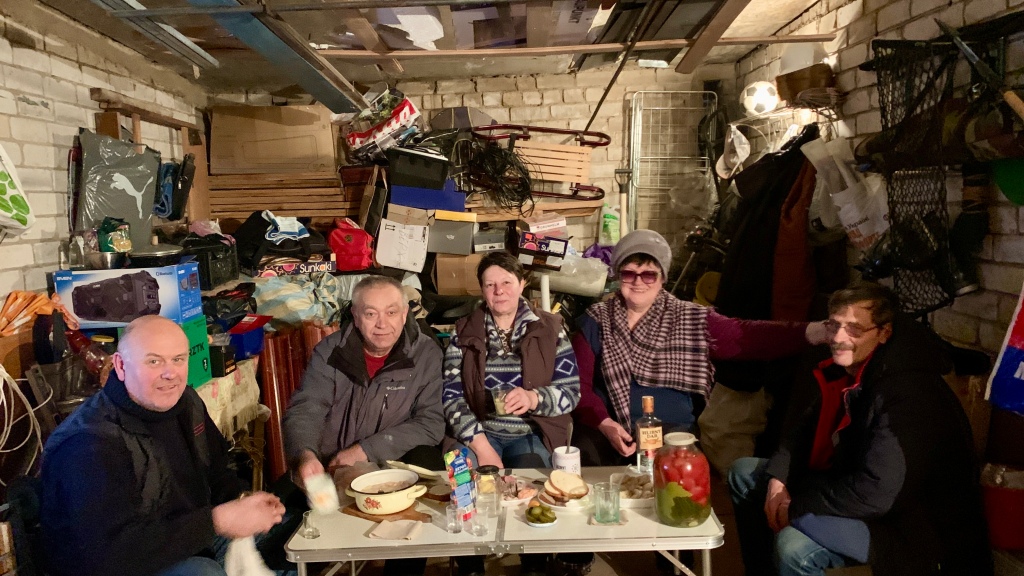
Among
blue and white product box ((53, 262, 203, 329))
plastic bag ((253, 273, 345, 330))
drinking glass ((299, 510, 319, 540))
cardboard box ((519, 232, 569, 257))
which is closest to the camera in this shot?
drinking glass ((299, 510, 319, 540))

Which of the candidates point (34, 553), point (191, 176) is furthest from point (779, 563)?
point (191, 176)

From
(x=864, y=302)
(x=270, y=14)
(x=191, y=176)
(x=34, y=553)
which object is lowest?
(x=34, y=553)

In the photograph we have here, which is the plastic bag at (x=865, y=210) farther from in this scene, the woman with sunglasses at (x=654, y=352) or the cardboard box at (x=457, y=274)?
the cardboard box at (x=457, y=274)

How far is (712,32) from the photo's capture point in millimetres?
2688

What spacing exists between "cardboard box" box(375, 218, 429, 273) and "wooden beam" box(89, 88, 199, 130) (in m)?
1.39

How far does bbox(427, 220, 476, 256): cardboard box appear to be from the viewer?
438cm

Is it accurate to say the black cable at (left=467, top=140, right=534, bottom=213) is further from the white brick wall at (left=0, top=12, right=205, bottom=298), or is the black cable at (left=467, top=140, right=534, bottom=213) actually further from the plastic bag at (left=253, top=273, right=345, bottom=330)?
the white brick wall at (left=0, top=12, right=205, bottom=298)

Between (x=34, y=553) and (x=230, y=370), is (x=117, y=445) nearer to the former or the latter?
(x=34, y=553)

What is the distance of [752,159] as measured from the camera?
445 centimetres

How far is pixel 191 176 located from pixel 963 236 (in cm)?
384

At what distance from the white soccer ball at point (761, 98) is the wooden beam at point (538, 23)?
150 centimetres

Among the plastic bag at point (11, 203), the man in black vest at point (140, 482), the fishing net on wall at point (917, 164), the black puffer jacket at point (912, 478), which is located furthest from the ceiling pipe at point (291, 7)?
the black puffer jacket at point (912, 478)

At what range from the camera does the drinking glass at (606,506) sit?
5.53ft

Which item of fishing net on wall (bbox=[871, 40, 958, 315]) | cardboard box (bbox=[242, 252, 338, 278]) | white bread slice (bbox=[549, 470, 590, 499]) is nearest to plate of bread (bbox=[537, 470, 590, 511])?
white bread slice (bbox=[549, 470, 590, 499])
